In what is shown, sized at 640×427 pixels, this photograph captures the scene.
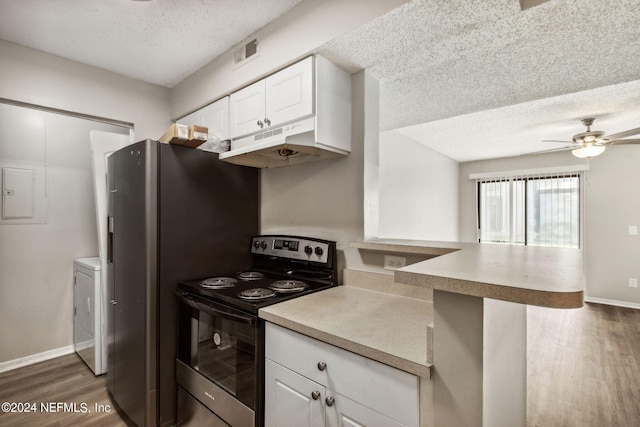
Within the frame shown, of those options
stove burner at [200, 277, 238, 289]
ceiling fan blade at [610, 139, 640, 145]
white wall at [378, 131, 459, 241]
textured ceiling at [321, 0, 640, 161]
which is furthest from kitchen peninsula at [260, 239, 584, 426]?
ceiling fan blade at [610, 139, 640, 145]

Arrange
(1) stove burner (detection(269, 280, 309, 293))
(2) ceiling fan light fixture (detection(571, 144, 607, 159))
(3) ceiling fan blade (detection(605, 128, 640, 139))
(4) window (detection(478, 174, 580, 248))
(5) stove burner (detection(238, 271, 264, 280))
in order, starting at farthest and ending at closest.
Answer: (4) window (detection(478, 174, 580, 248)) < (2) ceiling fan light fixture (detection(571, 144, 607, 159)) < (3) ceiling fan blade (detection(605, 128, 640, 139)) < (5) stove burner (detection(238, 271, 264, 280)) < (1) stove burner (detection(269, 280, 309, 293))

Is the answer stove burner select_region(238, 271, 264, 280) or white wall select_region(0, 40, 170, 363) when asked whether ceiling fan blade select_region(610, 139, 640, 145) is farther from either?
white wall select_region(0, 40, 170, 363)

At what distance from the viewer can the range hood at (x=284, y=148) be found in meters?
1.64

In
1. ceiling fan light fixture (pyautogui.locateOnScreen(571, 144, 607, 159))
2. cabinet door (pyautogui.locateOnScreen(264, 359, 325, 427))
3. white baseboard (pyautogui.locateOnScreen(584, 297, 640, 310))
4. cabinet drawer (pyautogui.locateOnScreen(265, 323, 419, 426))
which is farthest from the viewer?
white baseboard (pyautogui.locateOnScreen(584, 297, 640, 310))

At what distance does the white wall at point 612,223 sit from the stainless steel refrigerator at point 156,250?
18.1 ft

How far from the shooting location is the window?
5078mm

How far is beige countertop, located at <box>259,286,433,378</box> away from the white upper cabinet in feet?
3.33

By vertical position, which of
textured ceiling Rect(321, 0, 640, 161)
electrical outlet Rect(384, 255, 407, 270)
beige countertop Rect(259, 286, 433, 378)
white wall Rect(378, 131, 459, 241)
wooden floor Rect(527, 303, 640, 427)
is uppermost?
textured ceiling Rect(321, 0, 640, 161)

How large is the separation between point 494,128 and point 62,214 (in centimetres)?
461

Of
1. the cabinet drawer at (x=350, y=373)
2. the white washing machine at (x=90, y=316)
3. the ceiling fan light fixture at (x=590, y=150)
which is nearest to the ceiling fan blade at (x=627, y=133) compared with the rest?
the ceiling fan light fixture at (x=590, y=150)

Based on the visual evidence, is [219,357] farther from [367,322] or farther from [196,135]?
[196,135]

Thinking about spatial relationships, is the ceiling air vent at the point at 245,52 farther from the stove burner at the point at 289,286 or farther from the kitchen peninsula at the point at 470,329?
the kitchen peninsula at the point at 470,329

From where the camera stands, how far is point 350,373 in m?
1.03

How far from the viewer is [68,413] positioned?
6.18 ft
